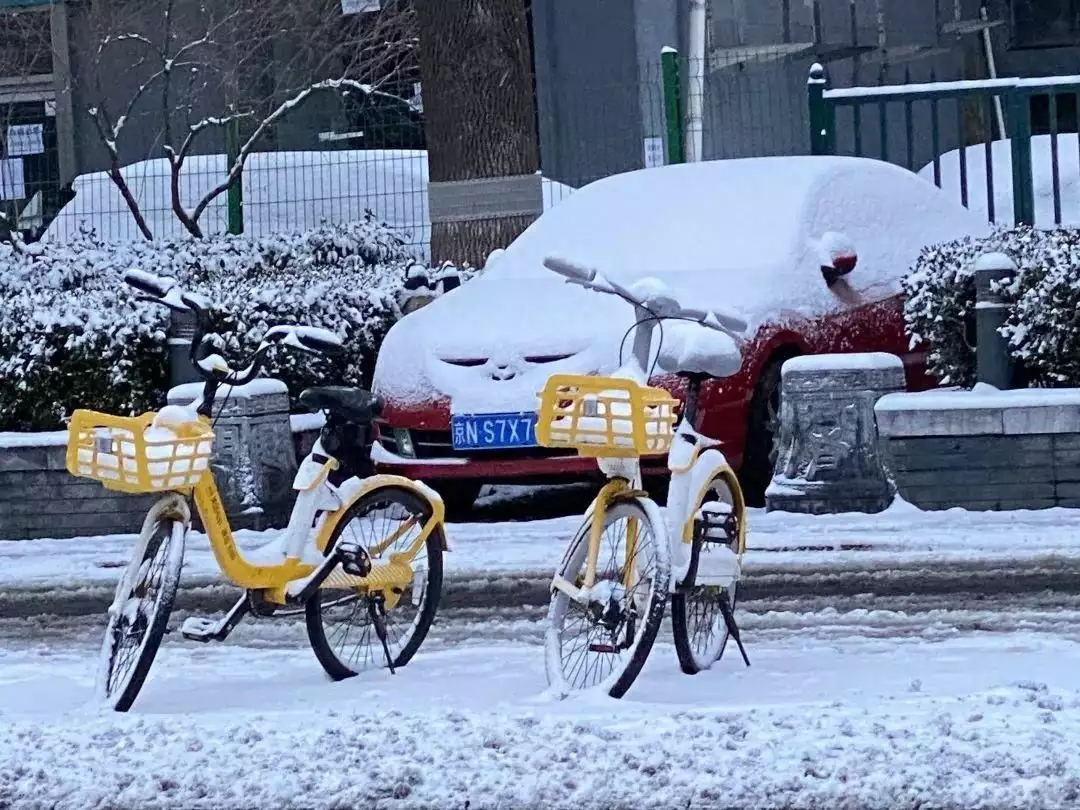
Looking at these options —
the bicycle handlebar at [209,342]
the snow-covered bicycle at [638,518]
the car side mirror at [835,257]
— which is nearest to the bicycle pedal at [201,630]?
the bicycle handlebar at [209,342]

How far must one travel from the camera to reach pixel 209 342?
6297mm

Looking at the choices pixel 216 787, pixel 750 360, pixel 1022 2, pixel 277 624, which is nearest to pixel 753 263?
pixel 750 360

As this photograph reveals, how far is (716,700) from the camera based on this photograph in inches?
227

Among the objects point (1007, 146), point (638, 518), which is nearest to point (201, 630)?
point (638, 518)

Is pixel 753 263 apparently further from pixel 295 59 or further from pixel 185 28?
pixel 185 28

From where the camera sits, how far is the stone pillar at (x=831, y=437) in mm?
9172

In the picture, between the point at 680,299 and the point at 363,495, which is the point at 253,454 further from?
the point at 363,495

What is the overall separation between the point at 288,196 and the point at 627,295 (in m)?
7.71

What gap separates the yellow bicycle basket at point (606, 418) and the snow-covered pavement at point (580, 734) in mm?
727

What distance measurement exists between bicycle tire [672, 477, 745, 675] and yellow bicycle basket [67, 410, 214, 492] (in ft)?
4.78

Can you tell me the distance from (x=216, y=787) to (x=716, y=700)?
158cm

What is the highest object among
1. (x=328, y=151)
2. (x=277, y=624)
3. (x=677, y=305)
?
(x=328, y=151)

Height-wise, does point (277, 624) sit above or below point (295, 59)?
below

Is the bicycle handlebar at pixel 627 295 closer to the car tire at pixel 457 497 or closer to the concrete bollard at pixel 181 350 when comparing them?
the car tire at pixel 457 497
